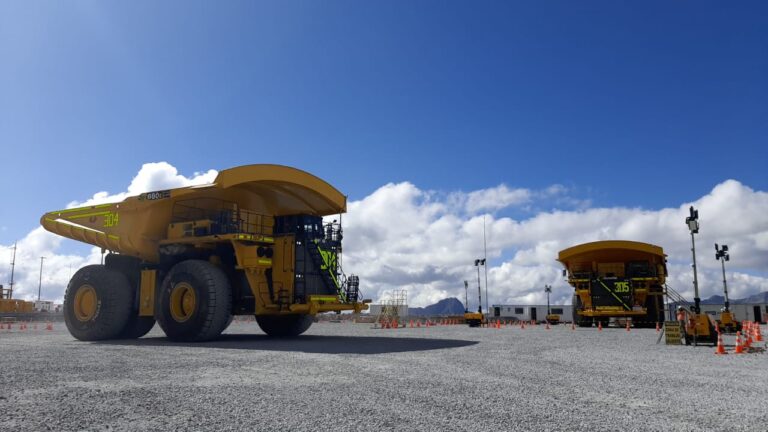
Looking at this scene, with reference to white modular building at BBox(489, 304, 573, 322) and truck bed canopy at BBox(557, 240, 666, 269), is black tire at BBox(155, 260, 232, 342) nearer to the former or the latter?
truck bed canopy at BBox(557, 240, 666, 269)

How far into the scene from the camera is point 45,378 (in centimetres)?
804

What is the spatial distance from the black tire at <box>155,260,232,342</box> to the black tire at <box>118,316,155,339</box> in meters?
1.95

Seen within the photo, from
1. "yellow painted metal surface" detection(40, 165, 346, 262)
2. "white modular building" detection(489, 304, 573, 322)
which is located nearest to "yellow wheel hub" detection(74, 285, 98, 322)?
"yellow painted metal surface" detection(40, 165, 346, 262)

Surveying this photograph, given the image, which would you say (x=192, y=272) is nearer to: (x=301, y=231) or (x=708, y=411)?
(x=301, y=231)

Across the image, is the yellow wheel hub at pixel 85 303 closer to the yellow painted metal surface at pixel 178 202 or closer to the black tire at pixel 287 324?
the yellow painted metal surface at pixel 178 202

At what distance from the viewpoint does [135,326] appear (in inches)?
709

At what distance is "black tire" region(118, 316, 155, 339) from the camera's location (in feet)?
58.2

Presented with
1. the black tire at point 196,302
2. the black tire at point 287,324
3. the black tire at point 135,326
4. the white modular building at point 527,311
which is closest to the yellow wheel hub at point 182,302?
the black tire at point 196,302

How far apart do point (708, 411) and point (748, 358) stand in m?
A: 7.67

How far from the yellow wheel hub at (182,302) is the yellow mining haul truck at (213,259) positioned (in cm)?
3

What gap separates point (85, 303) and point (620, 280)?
2315 cm

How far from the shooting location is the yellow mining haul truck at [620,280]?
27.2 m

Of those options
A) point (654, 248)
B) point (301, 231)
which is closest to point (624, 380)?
point (301, 231)

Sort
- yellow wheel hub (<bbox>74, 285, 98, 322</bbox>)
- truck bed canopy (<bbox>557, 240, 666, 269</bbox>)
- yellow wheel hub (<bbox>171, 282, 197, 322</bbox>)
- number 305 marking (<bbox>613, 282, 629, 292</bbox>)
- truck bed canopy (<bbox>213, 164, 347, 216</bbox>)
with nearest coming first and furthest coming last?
1. truck bed canopy (<bbox>213, 164, 347, 216</bbox>)
2. yellow wheel hub (<bbox>171, 282, 197, 322</bbox>)
3. yellow wheel hub (<bbox>74, 285, 98, 322</bbox>)
4. truck bed canopy (<bbox>557, 240, 666, 269</bbox>)
5. number 305 marking (<bbox>613, 282, 629, 292</bbox>)
